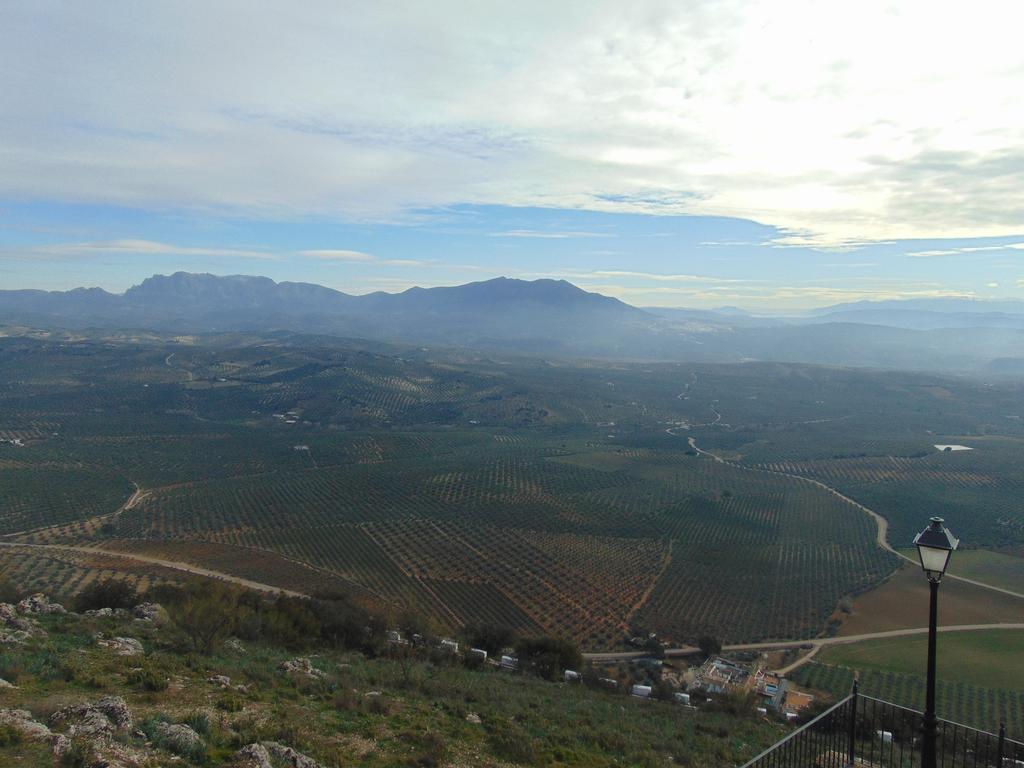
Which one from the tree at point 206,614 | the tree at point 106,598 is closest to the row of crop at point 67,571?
the tree at point 106,598

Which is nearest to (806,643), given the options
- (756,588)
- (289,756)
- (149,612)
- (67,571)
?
(756,588)

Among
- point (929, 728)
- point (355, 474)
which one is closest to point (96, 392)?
point (355, 474)

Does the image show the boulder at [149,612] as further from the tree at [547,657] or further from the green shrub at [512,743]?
the green shrub at [512,743]

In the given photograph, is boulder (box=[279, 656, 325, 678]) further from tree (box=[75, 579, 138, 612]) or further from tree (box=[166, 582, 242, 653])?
tree (box=[75, 579, 138, 612])

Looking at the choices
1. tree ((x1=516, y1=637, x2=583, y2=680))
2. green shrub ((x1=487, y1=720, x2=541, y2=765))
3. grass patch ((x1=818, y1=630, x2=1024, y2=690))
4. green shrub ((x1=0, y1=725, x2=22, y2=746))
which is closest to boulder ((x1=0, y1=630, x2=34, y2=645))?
green shrub ((x1=0, y1=725, x2=22, y2=746))

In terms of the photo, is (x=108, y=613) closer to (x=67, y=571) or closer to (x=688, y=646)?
(x=67, y=571)

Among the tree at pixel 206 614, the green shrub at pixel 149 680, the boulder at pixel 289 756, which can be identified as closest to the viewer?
the boulder at pixel 289 756

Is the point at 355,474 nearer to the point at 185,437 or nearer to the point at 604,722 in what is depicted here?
the point at 185,437
